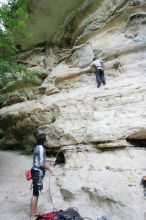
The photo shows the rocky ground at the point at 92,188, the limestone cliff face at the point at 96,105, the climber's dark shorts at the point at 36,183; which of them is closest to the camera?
the rocky ground at the point at 92,188

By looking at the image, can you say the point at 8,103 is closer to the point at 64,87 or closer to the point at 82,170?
the point at 64,87

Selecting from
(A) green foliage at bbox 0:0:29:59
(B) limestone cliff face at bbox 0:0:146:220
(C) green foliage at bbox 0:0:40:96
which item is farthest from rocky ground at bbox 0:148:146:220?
(A) green foliage at bbox 0:0:29:59

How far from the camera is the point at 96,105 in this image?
33.0 ft

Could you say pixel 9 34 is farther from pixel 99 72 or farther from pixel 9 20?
pixel 99 72

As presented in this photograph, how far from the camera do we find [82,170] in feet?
25.7

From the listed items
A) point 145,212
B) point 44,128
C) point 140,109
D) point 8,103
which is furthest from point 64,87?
point 145,212

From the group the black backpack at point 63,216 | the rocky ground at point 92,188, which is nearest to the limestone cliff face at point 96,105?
the rocky ground at point 92,188

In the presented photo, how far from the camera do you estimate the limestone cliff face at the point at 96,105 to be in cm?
703

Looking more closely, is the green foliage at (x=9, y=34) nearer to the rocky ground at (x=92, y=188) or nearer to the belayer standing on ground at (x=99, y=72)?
the belayer standing on ground at (x=99, y=72)

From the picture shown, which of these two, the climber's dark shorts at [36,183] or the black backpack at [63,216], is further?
the climber's dark shorts at [36,183]

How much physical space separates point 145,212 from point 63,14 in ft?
50.8

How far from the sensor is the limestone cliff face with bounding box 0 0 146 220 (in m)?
7.03

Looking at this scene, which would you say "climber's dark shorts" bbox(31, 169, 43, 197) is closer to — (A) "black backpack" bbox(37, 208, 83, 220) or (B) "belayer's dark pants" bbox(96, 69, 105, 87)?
(A) "black backpack" bbox(37, 208, 83, 220)

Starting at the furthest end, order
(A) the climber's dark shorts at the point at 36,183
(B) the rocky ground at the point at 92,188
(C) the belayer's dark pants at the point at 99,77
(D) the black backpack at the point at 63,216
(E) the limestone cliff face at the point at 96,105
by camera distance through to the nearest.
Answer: (C) the belayer's dark pants at the point at 99,77, (E) the limestone cliff face at the point at 96,105, (A) the climber's dark shorts at the point at 36,183, (B) the rocky ground at the point at 92,188, (D) the black backpack at the point at 63,216
